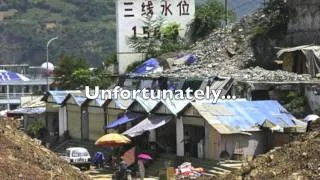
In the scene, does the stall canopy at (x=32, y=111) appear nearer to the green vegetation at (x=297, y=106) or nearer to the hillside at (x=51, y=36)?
the green vegetation at (x=297, y=106)

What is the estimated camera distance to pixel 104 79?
2389 inches

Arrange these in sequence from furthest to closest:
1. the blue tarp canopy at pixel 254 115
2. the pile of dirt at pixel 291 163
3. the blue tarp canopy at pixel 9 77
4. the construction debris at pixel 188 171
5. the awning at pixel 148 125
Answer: the blue tarp canopy at pixel 9 77, the awning at pixel 148 125, the blue tarp canopy at pixel 254 115, the construction debris at pixel 188 171, the pile of dirt at pixel 291 163

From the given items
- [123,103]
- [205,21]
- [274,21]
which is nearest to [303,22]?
[274,21]

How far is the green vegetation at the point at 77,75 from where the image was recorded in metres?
61.4

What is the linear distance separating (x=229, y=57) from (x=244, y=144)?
1884 centimetres

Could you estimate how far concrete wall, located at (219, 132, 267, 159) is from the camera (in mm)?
31922

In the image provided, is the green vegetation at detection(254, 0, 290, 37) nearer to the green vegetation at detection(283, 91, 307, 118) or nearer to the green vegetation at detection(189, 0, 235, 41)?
the green vegetation at detection(189, 0, 235, 41)

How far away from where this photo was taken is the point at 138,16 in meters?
61.8

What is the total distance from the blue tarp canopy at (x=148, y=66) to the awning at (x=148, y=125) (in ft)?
58.1

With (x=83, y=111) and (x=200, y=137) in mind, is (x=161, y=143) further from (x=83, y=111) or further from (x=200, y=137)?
(x=83, y=111)

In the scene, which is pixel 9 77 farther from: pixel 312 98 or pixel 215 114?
pixel 215 114

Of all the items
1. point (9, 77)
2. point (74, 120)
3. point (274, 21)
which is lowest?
point (9, 77)

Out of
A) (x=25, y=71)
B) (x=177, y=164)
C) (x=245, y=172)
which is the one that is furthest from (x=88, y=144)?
(x=25, y=71)

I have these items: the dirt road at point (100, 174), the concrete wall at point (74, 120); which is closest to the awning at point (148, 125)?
the dirt road at point (100, 174)
